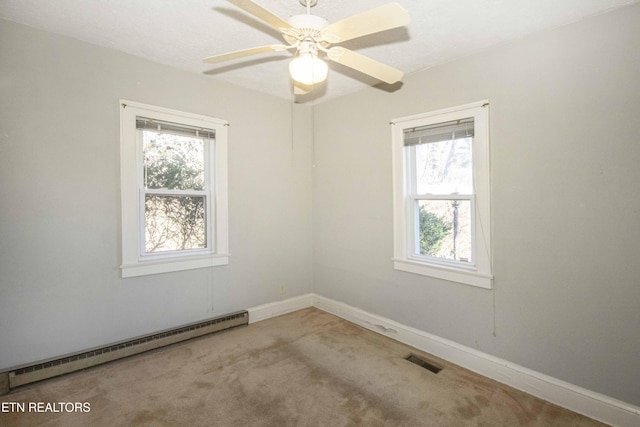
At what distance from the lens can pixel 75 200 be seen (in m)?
Answer: 2.38

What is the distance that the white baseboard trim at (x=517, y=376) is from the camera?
187cm

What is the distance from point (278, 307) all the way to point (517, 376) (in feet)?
7.88

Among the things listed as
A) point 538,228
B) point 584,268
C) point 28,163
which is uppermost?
point 28,163

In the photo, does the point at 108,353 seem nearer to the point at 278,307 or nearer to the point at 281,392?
the point at 281,392

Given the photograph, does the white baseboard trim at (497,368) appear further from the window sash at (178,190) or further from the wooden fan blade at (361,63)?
the wooden fan blade at (361,63)

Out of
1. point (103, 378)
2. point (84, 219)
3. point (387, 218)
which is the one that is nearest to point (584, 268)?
point (387, 218)

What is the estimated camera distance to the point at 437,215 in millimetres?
2820

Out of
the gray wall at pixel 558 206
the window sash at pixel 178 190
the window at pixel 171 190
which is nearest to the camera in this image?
the gray wall at pixel 558 206

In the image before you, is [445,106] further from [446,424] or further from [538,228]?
[446,424]

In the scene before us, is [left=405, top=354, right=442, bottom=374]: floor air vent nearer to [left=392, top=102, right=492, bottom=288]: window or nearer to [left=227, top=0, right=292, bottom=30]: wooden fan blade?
[left=392, top=102, right=492, bottom=288]: window

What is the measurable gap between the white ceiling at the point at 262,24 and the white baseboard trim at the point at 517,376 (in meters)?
2.46

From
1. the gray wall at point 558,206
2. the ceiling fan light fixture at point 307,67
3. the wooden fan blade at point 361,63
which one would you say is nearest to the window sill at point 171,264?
the gray wall at point 558,206

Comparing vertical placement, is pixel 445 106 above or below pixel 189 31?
below

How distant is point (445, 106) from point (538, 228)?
1.25 metres
